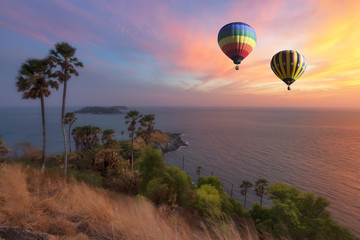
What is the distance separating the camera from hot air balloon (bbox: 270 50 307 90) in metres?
22.4

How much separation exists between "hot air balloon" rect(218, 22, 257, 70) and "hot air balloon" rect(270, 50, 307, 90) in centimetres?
441

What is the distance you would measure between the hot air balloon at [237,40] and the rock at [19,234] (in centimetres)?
2585

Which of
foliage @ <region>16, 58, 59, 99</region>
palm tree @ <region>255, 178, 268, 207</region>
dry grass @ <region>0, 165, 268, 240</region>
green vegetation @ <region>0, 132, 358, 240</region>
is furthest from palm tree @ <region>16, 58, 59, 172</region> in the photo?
palm tree @ <region>255, 178, 268, 207</region>

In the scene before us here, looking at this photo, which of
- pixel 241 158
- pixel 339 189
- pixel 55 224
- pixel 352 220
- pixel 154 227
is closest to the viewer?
pixel 154 227

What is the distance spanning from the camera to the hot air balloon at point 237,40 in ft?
76.4

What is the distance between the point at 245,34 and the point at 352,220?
3985 centimetres

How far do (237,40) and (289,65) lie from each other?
822 centimetres

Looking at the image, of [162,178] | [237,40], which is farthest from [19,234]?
[237,40]

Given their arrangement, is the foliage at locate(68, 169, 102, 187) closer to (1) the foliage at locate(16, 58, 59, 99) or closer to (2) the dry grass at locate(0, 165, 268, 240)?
(2) the dry grass at locate(0, 165, 268, 240)

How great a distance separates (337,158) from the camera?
201 feet

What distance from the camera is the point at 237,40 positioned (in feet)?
76.8

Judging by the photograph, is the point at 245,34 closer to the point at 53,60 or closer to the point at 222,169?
the point at 53,60

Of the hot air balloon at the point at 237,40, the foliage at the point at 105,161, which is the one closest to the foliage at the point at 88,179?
the foliage at the point at 105,161

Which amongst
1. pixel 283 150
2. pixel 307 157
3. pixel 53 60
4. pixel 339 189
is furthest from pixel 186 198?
pixel 283 150
